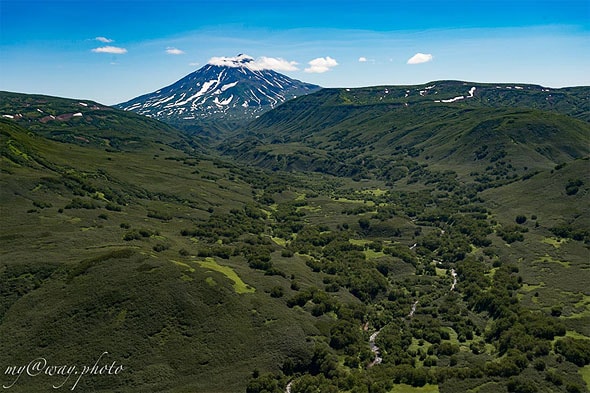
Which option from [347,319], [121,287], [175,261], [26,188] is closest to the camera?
[121,287]

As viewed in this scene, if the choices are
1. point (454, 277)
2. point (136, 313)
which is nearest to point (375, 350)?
point (136, 313)

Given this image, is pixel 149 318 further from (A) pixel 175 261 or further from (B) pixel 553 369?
(B) pixel 553 369

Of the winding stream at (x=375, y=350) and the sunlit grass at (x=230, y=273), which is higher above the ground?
the sunlit grass at (x=230, y=273)

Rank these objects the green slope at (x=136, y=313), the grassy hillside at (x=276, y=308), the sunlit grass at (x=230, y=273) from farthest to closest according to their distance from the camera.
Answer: the sunlit grass at (x=230, y=273)
the green slope at (x=136, y=313)
the grassy hillside at (x=276, y=308)

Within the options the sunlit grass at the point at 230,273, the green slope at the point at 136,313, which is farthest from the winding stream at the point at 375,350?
the sunlit grass at the point at 230,273

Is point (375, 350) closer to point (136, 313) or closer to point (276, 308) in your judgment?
point (276, 308)

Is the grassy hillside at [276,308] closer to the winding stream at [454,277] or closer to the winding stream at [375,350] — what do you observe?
the winding stream at [375,350]

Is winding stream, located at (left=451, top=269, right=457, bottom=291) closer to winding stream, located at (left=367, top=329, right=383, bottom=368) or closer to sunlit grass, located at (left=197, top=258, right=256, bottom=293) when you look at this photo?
winding stream, located at (left=367, top=329, right=383, bottom=368)

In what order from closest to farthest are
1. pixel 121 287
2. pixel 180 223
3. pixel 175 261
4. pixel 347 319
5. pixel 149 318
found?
pixel 149 318 < pixel 121 287 < pixel 347 319 < pixel 175 261 < pixel 180 223

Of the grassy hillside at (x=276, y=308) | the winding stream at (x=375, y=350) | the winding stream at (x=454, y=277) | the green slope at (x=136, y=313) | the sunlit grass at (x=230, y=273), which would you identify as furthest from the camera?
the winding stream at (x=454, y=277)

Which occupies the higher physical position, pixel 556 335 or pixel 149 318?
pixel 149 318

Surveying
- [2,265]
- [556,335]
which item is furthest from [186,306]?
[556,335]
